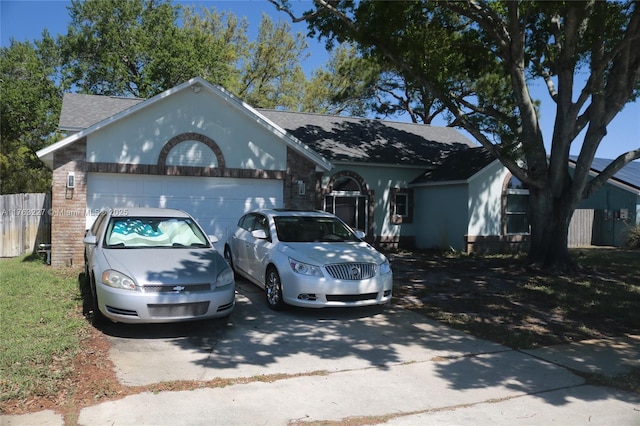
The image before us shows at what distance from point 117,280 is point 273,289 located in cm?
254

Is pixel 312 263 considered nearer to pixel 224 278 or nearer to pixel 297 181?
pixel 224 278

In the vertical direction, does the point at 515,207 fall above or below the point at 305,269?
above

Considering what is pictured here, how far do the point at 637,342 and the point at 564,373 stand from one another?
6.82 ft

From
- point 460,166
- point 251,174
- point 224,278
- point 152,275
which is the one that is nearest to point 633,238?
point 460,166

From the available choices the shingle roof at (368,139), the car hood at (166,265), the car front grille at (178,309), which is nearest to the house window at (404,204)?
the shingle roof at (368,139)

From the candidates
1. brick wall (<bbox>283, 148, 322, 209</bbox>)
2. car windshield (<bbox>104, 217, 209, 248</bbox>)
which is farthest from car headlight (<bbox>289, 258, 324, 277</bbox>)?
brick wall (<bbox>283, 148, 322, 209</bbox>)

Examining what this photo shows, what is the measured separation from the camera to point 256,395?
4590mm

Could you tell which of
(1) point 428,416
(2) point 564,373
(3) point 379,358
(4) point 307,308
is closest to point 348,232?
(4) point 307,308

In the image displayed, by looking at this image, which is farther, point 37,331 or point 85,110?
point 85,110

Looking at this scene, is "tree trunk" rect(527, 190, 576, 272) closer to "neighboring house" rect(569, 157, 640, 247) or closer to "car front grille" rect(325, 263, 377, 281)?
"car front grille" rect(325, 263, 377, 281)

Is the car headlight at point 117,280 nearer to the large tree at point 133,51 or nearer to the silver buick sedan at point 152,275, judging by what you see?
the silver buick sedan at point 152,275

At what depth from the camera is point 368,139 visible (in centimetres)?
1908

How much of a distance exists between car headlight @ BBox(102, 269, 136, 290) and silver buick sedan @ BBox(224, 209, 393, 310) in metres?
2.32

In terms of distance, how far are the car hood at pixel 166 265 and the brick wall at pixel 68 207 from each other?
5676 mm
